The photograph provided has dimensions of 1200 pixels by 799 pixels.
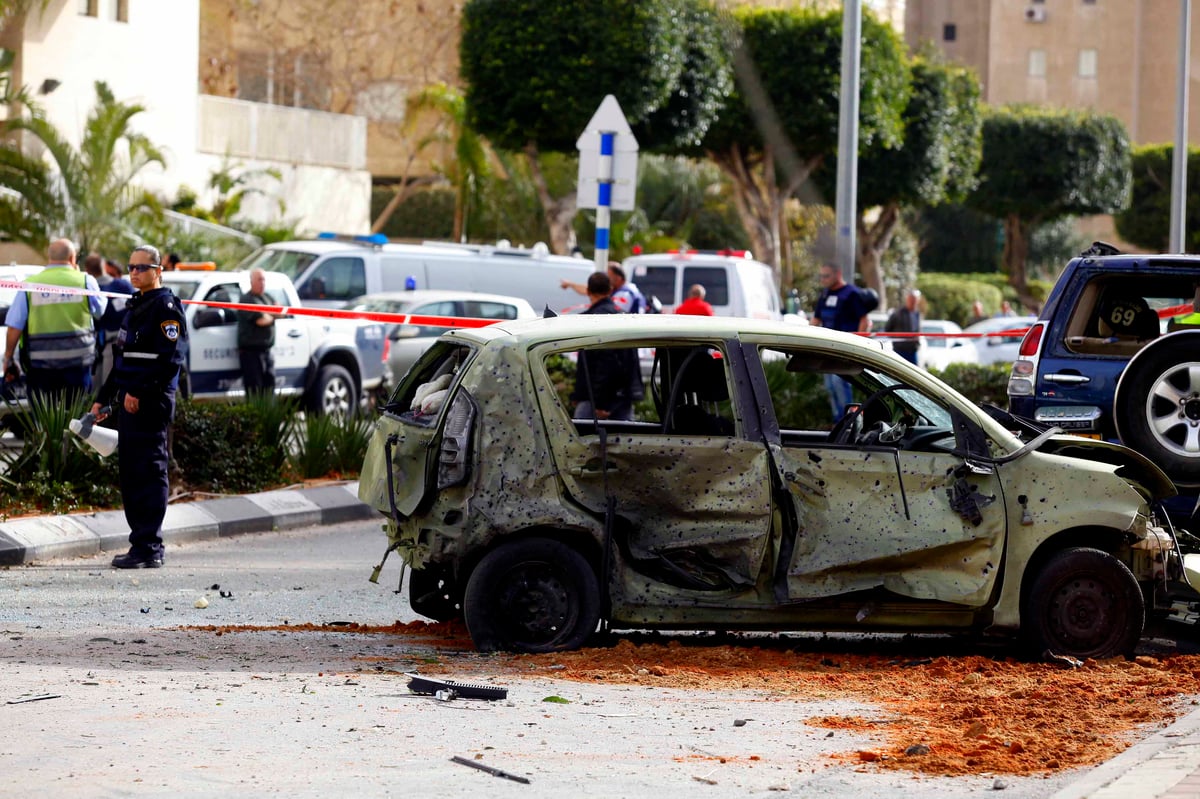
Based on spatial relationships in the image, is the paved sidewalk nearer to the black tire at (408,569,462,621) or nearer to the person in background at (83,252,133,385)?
the black tire at (408,569,462,621)

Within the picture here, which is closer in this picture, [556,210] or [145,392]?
[145,392]

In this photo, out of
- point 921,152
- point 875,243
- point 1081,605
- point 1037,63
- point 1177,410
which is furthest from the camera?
point 1037,63

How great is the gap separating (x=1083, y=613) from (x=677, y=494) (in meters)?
1.87

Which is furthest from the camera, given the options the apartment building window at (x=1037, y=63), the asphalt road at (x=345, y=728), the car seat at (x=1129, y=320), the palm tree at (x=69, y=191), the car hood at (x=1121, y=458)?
the apartment building window at (x=1037, y=63)

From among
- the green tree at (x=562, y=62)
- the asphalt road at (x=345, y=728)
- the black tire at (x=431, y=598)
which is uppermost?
the green tree at (x=562, y=62)

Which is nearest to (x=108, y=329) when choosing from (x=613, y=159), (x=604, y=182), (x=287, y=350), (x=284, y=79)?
(x=287, y=350)

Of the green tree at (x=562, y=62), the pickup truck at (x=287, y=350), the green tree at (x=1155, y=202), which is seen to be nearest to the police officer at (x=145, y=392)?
the pickup truck at (x=287, y=350)

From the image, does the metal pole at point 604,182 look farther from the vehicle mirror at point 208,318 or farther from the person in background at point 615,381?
the vehicle mirror at point 208,318

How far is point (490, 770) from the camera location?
18.2 feet

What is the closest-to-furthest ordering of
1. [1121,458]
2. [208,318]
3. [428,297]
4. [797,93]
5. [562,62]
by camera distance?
1. [1121,458]
2. [208,318]
3. [428,297]
4. [562,62]
5. [797,93]

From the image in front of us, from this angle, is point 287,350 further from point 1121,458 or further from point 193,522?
point 1121,458

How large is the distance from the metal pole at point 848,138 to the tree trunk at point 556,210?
1633cm

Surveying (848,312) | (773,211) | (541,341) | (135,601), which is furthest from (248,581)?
(773,211)

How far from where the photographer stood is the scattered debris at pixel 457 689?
21.6 ft
